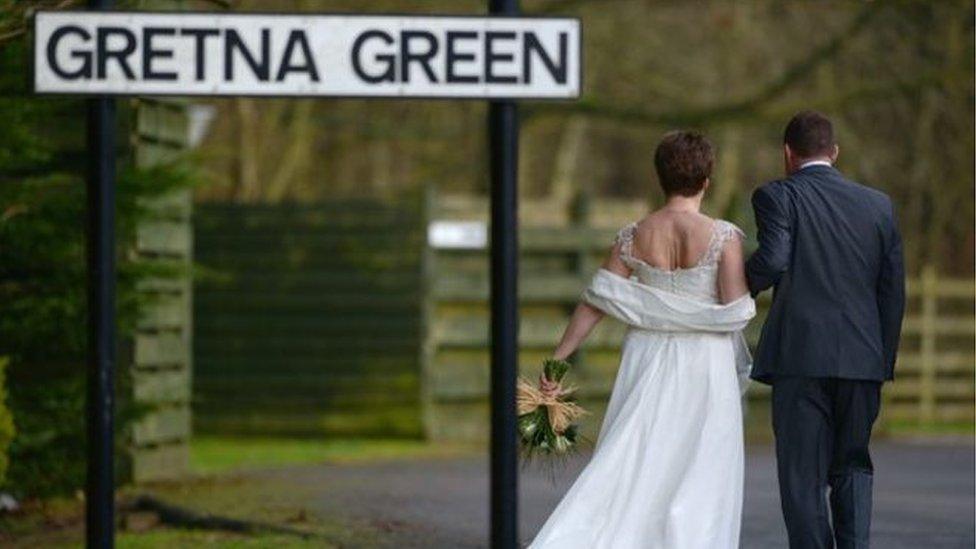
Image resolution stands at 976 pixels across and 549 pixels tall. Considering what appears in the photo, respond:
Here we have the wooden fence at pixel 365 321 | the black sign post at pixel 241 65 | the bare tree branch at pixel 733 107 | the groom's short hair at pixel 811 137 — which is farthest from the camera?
the bare tree branch at pixel 733 107

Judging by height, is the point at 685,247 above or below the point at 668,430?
above

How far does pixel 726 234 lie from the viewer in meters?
9.70

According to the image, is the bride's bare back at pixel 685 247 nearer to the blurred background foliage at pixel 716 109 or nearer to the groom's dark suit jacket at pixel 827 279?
the groom's dark suit jacket at pixel 827 279

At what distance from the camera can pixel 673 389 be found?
9.72 meters

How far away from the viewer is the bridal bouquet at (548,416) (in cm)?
959

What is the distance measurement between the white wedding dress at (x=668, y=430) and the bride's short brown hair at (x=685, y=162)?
0.67ft

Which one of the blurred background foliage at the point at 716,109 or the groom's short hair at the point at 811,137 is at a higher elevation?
the blurred background foliage at the point at 716,109

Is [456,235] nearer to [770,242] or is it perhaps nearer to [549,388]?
[549,388]

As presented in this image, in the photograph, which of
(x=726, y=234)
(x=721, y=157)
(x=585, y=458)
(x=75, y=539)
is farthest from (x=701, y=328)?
Result: (x=721, y=157)

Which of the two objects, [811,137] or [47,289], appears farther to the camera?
[47,289]

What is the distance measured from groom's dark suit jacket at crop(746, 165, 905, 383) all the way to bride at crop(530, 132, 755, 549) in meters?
0.15

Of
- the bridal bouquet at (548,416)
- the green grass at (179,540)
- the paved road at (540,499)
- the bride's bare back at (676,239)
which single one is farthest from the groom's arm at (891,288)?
the green grass at (179,540)

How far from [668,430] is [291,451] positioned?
1052cm

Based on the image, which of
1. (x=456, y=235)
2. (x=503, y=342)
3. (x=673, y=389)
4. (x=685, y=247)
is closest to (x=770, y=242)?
(x=685, y=247)
